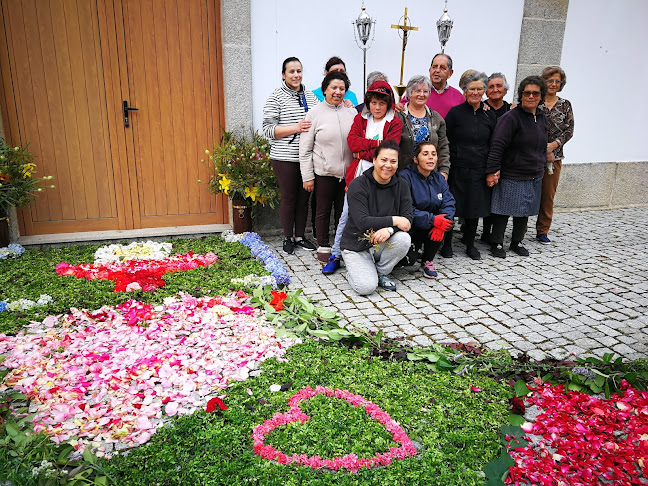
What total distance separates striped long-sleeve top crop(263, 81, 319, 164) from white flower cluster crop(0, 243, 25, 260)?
286 centimetres

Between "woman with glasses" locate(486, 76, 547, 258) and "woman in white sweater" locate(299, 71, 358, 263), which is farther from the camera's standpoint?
"woman with glasses" locate(486, 76, 547, 258)

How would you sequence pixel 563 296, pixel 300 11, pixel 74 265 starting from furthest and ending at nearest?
pixel 300 11 < pixel 74 265 < pixel 563 296

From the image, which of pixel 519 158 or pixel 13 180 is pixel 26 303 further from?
pixel 519 158

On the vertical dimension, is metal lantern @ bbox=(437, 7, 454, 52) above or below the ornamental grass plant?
above

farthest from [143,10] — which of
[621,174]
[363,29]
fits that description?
[621,174]

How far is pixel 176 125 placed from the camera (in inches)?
247

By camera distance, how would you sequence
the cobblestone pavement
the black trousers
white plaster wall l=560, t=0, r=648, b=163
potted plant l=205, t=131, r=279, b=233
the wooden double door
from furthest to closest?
white plaster wall l=560, t=0, r=648, b=163 < the black trousers < potted plant l=205, t=131, r=279, b=233 < the wooden double door < the cobblestone pavement

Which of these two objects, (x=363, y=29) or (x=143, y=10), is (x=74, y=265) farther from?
(x=363, y=29)

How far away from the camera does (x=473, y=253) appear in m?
6.01

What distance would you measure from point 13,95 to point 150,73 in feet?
4.69

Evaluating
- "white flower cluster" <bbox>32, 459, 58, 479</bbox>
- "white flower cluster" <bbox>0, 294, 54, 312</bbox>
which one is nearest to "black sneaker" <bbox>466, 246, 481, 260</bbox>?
"white flower cluster" <bbox>0, 294, 54, 312</bbox>

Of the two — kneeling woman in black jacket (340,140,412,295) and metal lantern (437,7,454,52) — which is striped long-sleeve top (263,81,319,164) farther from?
metal lantern (437,7,454,52)

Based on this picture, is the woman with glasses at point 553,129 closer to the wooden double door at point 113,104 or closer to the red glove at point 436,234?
the red glove at point 436,234

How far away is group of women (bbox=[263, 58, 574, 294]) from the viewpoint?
4984 mm
